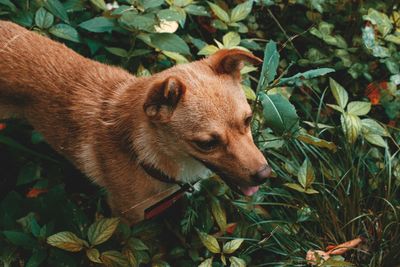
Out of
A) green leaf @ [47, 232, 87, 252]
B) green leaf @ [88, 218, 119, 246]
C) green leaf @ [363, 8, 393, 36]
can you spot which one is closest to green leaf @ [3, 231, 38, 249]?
green leaf @ [47, 232, 87, 252]

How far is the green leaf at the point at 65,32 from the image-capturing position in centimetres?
359

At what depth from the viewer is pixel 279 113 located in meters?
3.03

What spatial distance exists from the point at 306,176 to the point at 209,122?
2.87 feet

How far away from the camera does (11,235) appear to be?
289 centimetres

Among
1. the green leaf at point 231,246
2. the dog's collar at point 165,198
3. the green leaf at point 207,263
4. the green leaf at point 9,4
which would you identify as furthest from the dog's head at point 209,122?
the green leaf at point 9,4

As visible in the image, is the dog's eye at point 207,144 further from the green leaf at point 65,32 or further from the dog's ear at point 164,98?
the green leaf at point 65,32

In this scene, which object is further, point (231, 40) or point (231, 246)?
point (231, 40)

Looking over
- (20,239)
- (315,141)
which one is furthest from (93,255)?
(315,141)

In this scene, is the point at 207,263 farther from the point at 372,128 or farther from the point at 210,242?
the point at 372,128

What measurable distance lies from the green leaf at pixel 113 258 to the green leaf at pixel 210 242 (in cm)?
45

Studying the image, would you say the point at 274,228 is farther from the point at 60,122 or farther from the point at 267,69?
the point at 60,122

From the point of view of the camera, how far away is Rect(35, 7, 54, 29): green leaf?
140 inches

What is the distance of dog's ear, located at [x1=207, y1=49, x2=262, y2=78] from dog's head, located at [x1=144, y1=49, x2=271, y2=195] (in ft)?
0.05

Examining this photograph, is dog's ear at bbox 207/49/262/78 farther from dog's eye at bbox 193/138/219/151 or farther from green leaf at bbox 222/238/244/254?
green leaf at bbox 222/238/244/254
